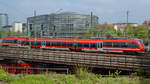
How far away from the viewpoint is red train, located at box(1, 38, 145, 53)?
23956 millimetres

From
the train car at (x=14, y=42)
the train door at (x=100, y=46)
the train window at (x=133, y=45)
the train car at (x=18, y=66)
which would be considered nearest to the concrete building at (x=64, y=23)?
the train car at (x=14, y=42)

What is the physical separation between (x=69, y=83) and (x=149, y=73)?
760cm

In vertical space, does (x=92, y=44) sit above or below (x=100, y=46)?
above

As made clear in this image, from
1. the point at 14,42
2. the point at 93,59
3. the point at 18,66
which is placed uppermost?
the point at 14,42

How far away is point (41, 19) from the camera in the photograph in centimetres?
6203

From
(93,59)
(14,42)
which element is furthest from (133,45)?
(14,42)

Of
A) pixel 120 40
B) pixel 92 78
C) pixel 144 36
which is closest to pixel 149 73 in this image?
pixel 92 78

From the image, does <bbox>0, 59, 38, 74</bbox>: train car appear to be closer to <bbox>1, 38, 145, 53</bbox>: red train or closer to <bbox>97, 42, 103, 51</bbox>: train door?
<bbox>1, 38, 145, 53</bbox>: red train

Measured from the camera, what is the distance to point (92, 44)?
27.1 meters

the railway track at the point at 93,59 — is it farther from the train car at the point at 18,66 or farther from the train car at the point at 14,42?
the train car at the point at 14,42

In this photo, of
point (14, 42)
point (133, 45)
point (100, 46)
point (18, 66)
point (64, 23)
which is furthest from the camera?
point (64, 23)

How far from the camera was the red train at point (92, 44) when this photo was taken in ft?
78.6

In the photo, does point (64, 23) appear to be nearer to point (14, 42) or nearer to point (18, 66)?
point (14, 42)

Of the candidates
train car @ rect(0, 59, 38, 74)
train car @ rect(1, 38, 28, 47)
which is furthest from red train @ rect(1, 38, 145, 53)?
train car @ rect(0, 59, 38, 74)
